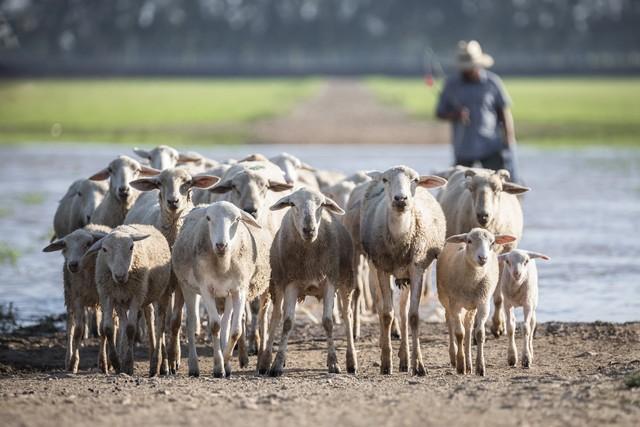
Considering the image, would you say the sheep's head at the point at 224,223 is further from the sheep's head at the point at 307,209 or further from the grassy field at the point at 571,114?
the grassy field at the point at 571,114

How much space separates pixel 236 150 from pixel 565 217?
54.8 feet

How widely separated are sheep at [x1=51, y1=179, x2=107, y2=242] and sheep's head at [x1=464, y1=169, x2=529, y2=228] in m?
4.26

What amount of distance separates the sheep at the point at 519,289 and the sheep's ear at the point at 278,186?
206 cm

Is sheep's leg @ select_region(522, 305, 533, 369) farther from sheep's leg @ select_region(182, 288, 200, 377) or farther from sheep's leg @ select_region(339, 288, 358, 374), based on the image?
sheep's leg @ select_region(182, 288, 200, 377)

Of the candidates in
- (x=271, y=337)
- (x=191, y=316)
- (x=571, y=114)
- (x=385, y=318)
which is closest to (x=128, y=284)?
(x=191, y=316)

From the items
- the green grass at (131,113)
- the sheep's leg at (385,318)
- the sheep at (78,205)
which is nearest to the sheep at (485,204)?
the sheep's leg at (385,318)

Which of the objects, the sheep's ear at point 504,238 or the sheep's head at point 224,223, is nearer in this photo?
the sheep's head at point 224,223

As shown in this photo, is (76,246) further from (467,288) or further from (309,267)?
(467,288)

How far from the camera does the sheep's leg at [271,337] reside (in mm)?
10656

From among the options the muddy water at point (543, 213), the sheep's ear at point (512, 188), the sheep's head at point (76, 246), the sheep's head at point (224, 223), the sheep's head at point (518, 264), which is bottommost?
the muddy water at point (543, 213)

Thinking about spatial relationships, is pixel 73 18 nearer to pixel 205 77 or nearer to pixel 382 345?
pixel 205 77

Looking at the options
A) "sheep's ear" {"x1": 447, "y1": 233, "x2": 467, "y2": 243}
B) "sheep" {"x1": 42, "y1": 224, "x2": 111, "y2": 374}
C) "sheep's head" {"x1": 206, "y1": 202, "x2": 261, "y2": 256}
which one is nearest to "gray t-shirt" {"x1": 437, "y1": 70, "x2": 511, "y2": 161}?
"sheep's ear" {"x1": 447, "y1": 233, "x2": 467, "y2": 243}

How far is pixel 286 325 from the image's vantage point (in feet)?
35.1

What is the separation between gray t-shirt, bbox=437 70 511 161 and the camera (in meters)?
14.8
